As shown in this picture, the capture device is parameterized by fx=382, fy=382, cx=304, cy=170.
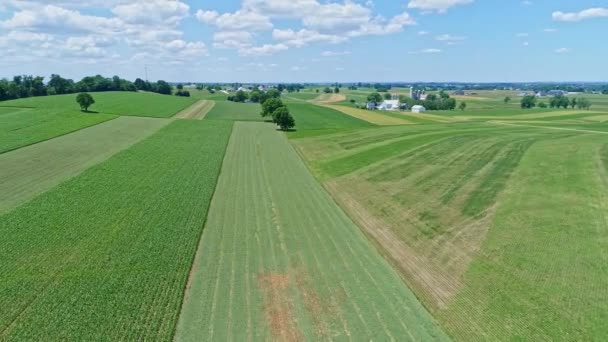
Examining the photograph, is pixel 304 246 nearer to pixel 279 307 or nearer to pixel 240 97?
pixel 279 307

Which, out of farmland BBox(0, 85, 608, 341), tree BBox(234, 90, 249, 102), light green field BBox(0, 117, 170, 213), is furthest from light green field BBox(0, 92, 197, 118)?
farmland BBox(0, 85, 608, 341)

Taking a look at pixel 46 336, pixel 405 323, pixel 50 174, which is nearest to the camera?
pixel 46 336

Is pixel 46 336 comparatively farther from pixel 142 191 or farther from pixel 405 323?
pixel 142 191

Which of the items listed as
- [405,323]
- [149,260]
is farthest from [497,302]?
[149,260]

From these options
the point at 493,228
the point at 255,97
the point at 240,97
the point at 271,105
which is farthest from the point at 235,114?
the point at 493,228

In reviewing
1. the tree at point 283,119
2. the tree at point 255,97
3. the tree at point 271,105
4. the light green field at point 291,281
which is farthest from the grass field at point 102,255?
the tree at point 255,97

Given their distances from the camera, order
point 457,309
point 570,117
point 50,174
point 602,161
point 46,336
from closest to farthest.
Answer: point 46,336
point 457,309
point 50,174
point 602,161
point 570,117
